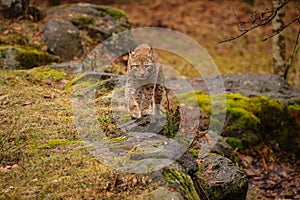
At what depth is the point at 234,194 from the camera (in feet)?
17.0

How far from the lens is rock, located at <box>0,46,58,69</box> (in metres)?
8.08

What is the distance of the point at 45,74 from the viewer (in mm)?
7750

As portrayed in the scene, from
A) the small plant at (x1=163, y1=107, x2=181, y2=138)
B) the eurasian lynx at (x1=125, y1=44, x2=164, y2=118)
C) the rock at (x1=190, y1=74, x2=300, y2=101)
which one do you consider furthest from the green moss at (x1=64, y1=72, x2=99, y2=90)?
the rock at (x1=190, y1=74, x2=300, y2=101)

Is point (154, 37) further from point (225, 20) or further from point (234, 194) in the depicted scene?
point (234, 194)

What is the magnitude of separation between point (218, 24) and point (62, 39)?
30.7 feet

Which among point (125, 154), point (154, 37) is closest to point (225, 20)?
point (154, 37)

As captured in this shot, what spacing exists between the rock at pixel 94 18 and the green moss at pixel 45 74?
99.0 inches

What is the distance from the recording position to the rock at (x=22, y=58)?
318 inches

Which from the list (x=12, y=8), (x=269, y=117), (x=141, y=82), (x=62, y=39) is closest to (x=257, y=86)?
(x=269, y=117)

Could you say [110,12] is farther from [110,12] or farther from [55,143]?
[55,143]

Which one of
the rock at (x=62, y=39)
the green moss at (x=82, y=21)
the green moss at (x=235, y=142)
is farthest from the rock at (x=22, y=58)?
the green moss at (x=235, y=142)

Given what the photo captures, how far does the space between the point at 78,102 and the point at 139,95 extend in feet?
4.07

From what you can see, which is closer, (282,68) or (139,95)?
(139,95)

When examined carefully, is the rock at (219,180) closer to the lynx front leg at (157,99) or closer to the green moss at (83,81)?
the lynx front leg at (157,99)
